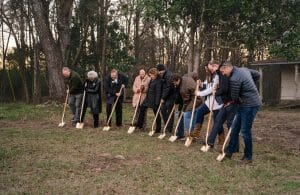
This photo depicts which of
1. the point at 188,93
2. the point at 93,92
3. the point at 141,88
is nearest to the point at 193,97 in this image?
the point at 188,93

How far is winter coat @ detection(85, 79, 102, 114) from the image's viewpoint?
1296 centimetres

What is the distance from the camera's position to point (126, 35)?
96.0ft

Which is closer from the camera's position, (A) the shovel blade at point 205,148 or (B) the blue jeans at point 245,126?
(B) the blue jeans at point 245,126

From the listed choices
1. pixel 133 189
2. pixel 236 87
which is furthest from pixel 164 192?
pixel 236 87

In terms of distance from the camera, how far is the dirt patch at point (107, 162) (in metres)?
8.05

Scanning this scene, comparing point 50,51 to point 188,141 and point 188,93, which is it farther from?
point 188,141

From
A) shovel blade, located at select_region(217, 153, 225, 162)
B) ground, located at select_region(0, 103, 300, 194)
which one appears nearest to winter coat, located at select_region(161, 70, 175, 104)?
ground, located at select_region(0, 103, 300, 194)

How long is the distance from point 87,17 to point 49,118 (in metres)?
13.8

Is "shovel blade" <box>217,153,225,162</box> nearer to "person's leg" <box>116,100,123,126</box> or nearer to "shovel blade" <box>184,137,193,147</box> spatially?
"shovel blade" <box>184,137,193,147</box>

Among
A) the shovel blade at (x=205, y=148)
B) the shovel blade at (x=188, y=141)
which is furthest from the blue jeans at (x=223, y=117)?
the shovel blade at (x=188, y=141)

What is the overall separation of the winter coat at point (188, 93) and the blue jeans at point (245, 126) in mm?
1952

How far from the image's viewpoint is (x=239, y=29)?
20719 millimetres

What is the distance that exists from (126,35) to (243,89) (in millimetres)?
21407

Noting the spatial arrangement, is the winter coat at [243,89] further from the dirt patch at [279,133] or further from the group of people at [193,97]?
the dirt patch at [279,133]
